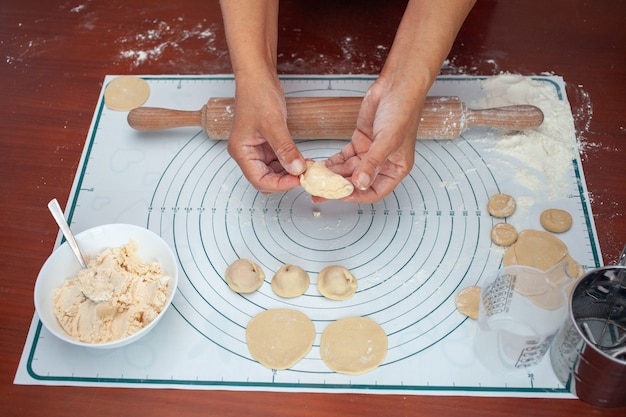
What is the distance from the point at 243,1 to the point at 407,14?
334mm

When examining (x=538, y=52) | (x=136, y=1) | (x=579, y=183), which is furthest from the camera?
(x=136, y=1)

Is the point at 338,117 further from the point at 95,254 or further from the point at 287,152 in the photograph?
the point at 95,254

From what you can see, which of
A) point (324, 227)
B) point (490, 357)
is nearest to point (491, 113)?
point (324, 227)

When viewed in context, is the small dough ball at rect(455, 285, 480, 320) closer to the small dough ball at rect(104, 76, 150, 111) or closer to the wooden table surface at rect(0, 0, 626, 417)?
the wooden table surface at rect(0, 0, 626, 417)

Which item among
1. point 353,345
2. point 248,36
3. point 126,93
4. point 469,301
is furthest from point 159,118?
point 469,301

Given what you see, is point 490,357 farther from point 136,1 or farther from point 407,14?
point 136,1

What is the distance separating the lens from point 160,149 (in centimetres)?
150

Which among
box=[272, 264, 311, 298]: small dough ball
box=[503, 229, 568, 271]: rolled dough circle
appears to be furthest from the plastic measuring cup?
box=[272, 264, 311, 298]: small dough ball

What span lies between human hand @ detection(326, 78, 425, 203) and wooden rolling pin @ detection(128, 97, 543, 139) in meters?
0.10

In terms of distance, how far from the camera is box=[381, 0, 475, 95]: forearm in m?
1.23

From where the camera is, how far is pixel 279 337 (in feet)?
3.82

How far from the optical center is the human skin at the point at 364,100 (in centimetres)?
120

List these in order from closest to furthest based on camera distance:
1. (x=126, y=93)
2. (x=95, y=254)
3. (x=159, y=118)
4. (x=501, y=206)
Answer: (x=95, y=254) < (x=501, y=206) < (x=159, y=118) < (x=126, y=93)

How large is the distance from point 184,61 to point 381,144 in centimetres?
76
